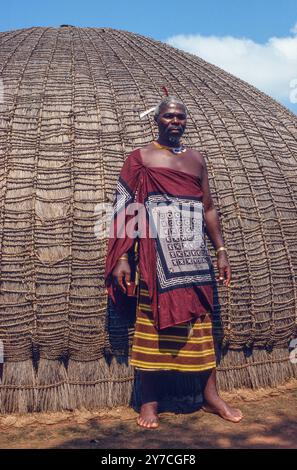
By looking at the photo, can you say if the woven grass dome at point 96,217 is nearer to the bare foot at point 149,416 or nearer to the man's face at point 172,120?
the bare foot at point 149,416

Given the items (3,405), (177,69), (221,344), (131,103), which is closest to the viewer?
(3,405)

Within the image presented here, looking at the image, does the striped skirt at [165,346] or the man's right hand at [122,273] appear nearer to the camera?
the man's right hand at [122,273]

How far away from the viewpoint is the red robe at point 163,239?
11.9 feet

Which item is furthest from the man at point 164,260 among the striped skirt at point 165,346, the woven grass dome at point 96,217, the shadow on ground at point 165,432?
the woven grass dome at point 96,217

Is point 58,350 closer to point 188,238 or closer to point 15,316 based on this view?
point 15,316

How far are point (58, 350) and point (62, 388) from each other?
0.34m

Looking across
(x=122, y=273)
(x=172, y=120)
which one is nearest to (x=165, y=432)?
(x=122, y=273)

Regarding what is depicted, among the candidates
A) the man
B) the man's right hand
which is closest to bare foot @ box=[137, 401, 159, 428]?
the man

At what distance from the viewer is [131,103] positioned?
501 cm

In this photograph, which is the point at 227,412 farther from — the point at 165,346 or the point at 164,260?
the point at 164,260

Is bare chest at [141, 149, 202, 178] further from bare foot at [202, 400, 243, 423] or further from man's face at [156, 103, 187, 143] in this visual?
bare foot at [202, 400, 243, 423]

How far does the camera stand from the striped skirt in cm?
371

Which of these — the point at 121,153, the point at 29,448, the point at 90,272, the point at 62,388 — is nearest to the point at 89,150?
the point at 121,153

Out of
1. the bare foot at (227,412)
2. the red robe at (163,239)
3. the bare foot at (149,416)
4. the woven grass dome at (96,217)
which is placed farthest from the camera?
the woven grass dome at (96,217)
